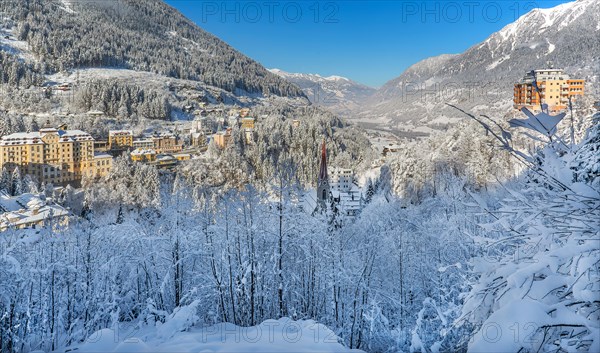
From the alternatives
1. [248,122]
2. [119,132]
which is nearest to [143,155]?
[119,132]

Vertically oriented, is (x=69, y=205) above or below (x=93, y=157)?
below

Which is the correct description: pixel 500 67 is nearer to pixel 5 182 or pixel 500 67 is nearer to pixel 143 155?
pixel 143 155

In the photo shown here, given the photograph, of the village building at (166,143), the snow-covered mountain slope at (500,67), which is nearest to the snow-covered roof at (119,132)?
the village building at (166,143)

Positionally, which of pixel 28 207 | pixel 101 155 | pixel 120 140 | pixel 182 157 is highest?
pixel 120 140

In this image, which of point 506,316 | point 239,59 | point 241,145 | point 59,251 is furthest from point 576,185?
point 239,59

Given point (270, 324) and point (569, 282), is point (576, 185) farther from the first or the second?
point (270, 324)

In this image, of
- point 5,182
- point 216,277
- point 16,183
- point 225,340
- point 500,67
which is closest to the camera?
point 225,340
